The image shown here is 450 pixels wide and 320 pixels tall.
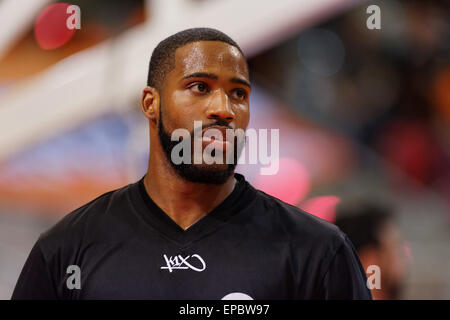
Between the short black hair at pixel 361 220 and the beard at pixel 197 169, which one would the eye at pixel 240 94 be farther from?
the short black hair at pixel 361 220

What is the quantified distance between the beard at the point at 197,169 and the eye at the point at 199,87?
10 cm

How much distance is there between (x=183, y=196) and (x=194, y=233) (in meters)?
0.11

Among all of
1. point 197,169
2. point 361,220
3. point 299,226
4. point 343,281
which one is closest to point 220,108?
point 197,169

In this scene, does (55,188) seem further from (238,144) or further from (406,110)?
(406,110)

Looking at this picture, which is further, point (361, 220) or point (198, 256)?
point (361, 220)

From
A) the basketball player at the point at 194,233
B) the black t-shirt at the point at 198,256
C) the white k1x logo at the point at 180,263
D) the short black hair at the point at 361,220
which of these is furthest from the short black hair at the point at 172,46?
the short black hair at the point at 361,220

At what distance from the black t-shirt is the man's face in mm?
140

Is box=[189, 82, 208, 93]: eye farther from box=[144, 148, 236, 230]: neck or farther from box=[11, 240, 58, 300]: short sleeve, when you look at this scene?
box=[11, 240, 58, 300]: short sleeve

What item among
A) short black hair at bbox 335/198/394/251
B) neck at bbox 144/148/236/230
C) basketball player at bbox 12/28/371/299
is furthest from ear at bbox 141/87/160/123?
short black hair at bbox 335/198/394/251

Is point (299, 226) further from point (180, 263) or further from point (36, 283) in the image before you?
point (36, 283)

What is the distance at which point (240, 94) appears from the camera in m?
1.38

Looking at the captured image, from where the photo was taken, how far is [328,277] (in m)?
1.26

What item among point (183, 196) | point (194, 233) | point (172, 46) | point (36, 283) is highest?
point (172, 46)
